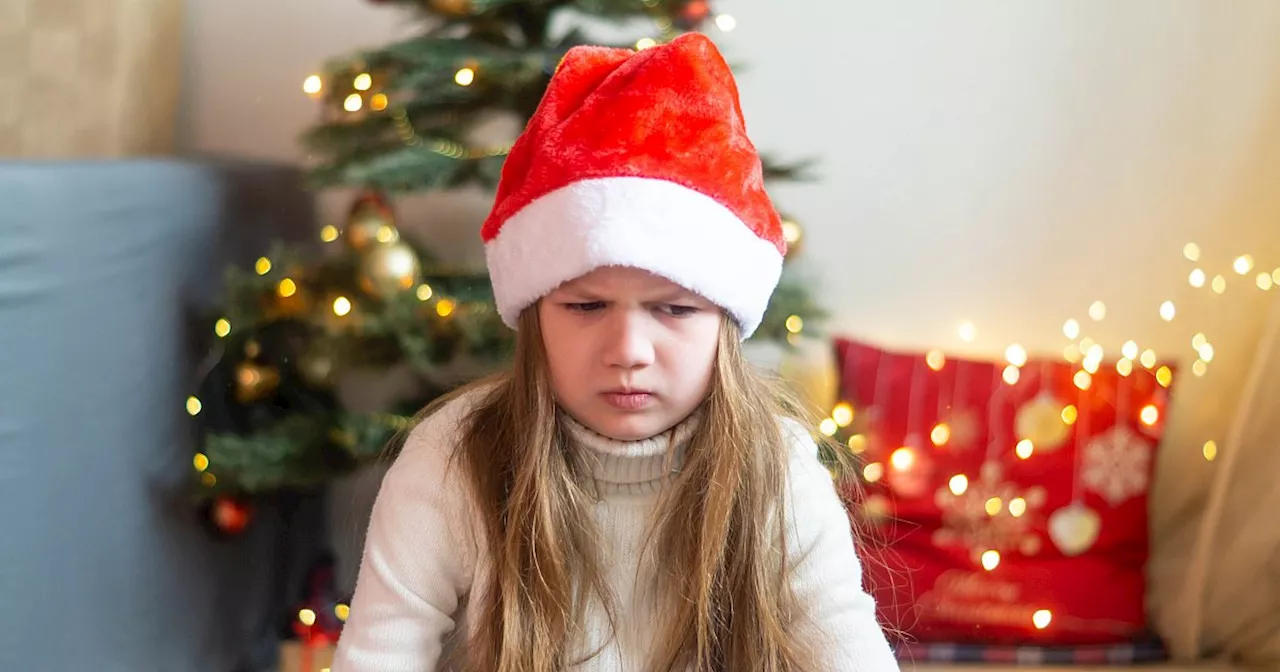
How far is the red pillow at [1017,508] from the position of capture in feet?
4.69

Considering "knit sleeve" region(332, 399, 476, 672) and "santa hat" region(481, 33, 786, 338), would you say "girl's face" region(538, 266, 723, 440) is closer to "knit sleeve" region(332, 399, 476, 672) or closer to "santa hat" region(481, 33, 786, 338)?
"santa hat" region(481, 33, 786, 338)

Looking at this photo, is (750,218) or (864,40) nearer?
(750,218)

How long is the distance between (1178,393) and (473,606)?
1137mm

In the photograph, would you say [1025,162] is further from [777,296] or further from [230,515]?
[230,515]

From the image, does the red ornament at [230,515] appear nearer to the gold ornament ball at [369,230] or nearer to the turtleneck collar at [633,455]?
the gold ornament ball at [369,230]

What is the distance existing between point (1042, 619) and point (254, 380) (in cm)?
106

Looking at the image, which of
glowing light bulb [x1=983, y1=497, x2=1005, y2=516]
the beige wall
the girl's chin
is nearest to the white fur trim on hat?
the girl's chin

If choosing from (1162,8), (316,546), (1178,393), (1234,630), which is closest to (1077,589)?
(1234,630)

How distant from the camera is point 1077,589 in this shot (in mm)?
1433

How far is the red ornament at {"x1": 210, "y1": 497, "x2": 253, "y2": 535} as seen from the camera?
1.31 m

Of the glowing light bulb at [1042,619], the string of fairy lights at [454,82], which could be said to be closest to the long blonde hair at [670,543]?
the string of fairy lights at [454,82]

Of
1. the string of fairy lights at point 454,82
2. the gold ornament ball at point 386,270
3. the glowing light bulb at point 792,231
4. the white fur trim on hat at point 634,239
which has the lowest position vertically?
the gold ornament ball at point 386,270

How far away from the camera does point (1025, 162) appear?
→ 158 centimetres

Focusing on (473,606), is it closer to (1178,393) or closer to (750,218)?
(750,218)
